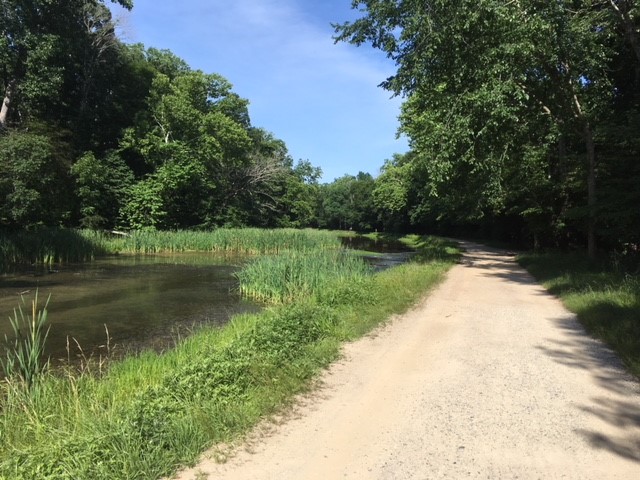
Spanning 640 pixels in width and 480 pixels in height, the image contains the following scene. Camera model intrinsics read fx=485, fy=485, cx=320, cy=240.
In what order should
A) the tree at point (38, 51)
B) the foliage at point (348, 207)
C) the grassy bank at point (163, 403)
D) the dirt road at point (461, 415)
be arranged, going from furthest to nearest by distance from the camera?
1. the foliage at point (348, 207)
2. the tree at point (38, 51)
3. the dirt road at point (461, 415)
4. the grassy bank at point (163, 403)

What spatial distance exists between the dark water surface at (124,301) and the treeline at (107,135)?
21.6 feet

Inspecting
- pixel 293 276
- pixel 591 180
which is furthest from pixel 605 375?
pixel 591 180

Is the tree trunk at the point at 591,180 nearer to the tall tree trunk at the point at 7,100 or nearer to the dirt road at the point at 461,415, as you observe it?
the dirt road at the point at 461,415

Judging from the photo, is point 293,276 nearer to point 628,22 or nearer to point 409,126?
point 628,22

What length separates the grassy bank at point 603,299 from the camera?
7.39 metres

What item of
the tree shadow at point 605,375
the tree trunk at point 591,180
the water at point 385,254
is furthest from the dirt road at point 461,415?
the water at point 385,254

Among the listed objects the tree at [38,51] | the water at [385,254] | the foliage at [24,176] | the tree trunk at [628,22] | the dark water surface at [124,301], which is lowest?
the dark water surface at [124,301]

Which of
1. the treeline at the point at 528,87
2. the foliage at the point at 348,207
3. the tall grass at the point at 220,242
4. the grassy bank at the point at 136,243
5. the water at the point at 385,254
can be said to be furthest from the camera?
the foliage at the point at 348,207

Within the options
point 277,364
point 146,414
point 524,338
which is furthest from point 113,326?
point 524,338

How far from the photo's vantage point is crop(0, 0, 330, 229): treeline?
28.9 metres

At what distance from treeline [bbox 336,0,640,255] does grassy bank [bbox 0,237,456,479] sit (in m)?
9.92

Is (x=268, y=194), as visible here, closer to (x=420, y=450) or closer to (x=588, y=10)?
(x=588, y=10)

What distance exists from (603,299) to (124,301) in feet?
43.7

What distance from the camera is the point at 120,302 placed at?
15.3m
